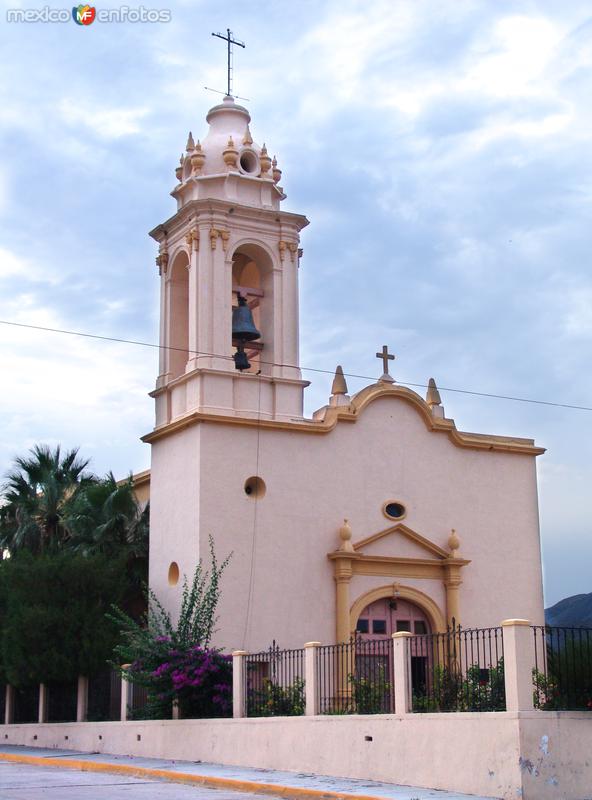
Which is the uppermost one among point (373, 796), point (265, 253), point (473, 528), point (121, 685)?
point (265, 253)

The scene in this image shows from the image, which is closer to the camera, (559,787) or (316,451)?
(559,787)

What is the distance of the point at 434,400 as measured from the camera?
96.7 feet

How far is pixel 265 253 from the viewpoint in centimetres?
2886

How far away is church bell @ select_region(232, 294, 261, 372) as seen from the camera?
91.9ft

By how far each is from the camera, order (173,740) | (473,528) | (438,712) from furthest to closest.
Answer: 1. (473,528)
2. (173,740)
3. (438,712)

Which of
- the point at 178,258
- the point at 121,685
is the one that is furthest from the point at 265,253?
the point at 121,685

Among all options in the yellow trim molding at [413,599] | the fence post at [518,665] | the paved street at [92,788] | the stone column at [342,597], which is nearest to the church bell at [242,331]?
the stone column at [342,597]

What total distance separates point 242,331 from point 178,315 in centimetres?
228

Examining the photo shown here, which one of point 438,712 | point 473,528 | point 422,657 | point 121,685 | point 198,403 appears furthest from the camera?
point 473,528

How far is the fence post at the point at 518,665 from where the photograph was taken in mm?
15125

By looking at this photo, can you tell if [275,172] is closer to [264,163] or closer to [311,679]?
[264,163]

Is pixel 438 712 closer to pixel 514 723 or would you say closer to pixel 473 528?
pixel 514 723

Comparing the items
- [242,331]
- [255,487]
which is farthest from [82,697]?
[242,331]

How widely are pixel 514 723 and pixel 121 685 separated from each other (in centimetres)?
1225
